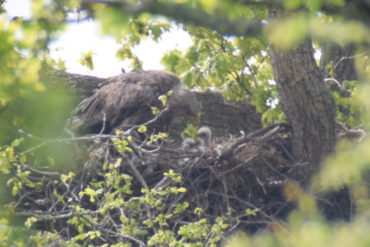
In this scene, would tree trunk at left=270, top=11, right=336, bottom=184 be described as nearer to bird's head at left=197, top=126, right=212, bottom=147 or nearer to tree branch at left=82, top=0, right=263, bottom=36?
bird's head at left=197, top=126, right=212, bottom=147

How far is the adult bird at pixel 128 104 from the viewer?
7.39 metres

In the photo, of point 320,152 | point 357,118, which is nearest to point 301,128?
point 320,152

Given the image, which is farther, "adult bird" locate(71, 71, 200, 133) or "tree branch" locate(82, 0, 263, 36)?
"adult bird" locate(71, 71, 200, 133)

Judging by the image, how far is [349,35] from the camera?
125 centimetres

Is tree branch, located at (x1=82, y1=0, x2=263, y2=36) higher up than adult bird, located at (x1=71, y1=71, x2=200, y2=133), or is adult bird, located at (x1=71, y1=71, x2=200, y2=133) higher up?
tree branch, located at (x1=82, y1=0, x2=263, y2=36)

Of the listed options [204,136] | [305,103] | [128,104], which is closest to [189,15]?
[305,103]

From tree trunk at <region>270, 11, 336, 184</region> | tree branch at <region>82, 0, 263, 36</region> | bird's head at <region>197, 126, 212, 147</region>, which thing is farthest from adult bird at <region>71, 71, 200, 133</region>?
tree branch at <region>82, 0, 263, 36</region>

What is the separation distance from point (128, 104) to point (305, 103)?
7.41 feet

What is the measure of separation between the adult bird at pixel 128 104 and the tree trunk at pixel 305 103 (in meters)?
1.62

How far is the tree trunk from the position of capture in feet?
19.8

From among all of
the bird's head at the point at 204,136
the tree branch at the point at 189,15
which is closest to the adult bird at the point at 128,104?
the bird's head at the point at 204,136

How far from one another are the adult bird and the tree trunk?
63.6 inches

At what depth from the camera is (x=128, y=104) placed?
7.49 meters

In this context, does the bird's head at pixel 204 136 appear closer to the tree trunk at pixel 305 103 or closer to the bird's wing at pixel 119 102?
the bird's wing at pixel 119 102
